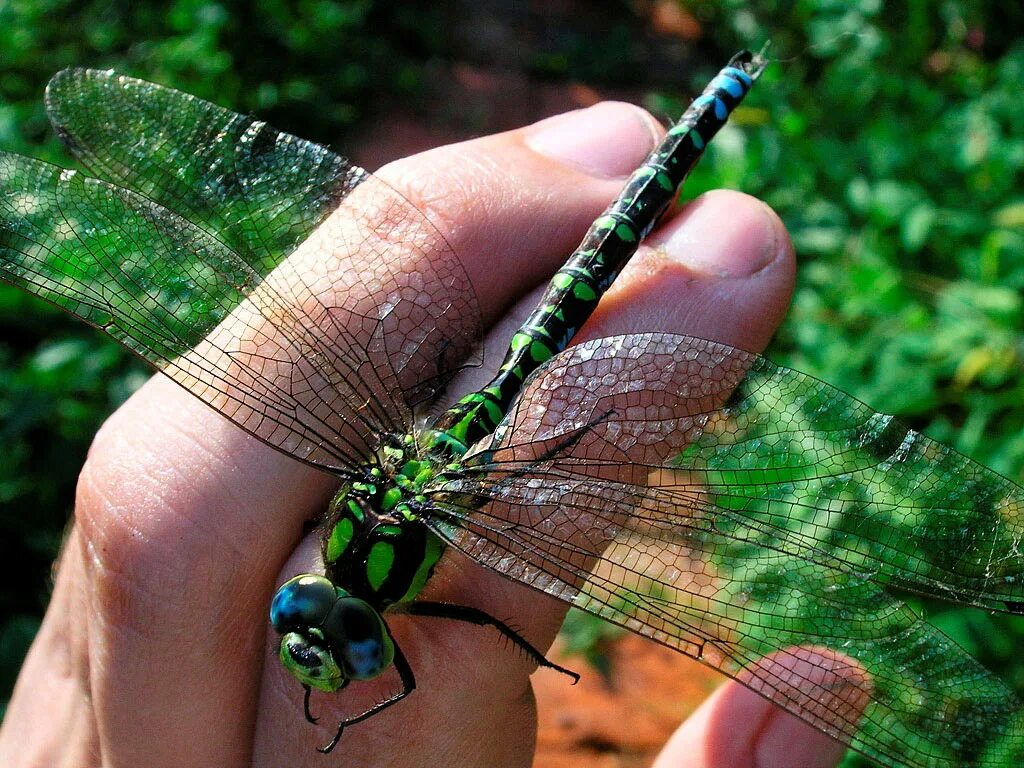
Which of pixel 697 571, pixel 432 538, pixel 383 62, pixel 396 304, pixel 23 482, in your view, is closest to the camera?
pixel 697 571

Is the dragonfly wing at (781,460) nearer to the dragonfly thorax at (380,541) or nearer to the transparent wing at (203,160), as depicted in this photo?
the dragonfly thorax at (380,541)

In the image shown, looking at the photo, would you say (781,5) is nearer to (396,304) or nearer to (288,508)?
(396,304)

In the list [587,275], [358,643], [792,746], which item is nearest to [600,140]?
[587,275]

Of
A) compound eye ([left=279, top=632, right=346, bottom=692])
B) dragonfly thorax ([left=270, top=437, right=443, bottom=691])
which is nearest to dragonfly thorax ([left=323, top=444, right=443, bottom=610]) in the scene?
dragonfly thorax ([left=270, top=437, right=443, bottom=691])

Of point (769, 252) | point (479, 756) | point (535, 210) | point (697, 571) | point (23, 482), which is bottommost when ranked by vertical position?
point (23, 482)

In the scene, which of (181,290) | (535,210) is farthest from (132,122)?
(535,210)

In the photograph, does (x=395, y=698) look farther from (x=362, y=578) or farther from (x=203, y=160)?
(x=203, y=160)
